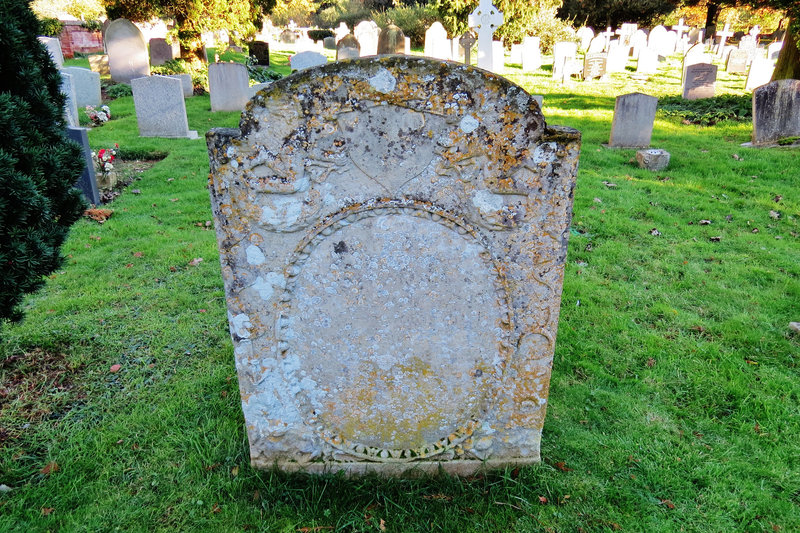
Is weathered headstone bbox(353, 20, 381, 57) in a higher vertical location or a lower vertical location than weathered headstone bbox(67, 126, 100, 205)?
higher

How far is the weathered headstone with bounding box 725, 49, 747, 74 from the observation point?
19.5 metres

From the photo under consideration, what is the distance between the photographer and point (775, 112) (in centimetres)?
928

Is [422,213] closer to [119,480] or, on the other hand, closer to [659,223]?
[119,480]

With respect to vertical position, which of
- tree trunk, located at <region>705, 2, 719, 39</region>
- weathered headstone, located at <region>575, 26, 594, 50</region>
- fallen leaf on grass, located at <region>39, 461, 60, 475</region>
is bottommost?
fallen leaf on grass, located at <region>39, 461, 60, 475</region>

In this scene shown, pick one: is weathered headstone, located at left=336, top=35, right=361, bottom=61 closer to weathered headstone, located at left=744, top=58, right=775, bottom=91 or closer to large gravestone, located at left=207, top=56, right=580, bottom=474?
weathered headstone, located at left=744, top=58, right=775, bottom=91

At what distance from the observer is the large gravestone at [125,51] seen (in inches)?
588

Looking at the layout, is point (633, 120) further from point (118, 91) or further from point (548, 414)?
point (118, 91)

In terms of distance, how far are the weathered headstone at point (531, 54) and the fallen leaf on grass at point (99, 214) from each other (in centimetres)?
1757

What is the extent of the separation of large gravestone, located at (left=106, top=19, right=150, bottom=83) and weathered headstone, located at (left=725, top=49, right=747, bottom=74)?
2198 centimetres

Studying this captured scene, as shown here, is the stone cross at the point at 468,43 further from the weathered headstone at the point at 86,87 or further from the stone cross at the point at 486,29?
the weathered headstone at the point at 86,87

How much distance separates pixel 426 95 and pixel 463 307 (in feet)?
3.53

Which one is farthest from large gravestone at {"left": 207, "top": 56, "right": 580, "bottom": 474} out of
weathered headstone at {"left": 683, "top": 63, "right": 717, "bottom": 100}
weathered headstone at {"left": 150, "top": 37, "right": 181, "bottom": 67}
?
weathered headstone at {"left": 150, "top": 37, "right": 181, "bottom": 67}

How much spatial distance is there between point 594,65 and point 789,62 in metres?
6.40

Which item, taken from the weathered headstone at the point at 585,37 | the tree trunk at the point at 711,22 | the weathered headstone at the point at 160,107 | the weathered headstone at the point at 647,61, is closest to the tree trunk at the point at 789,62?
the weathered headstone at the point at 647,61
